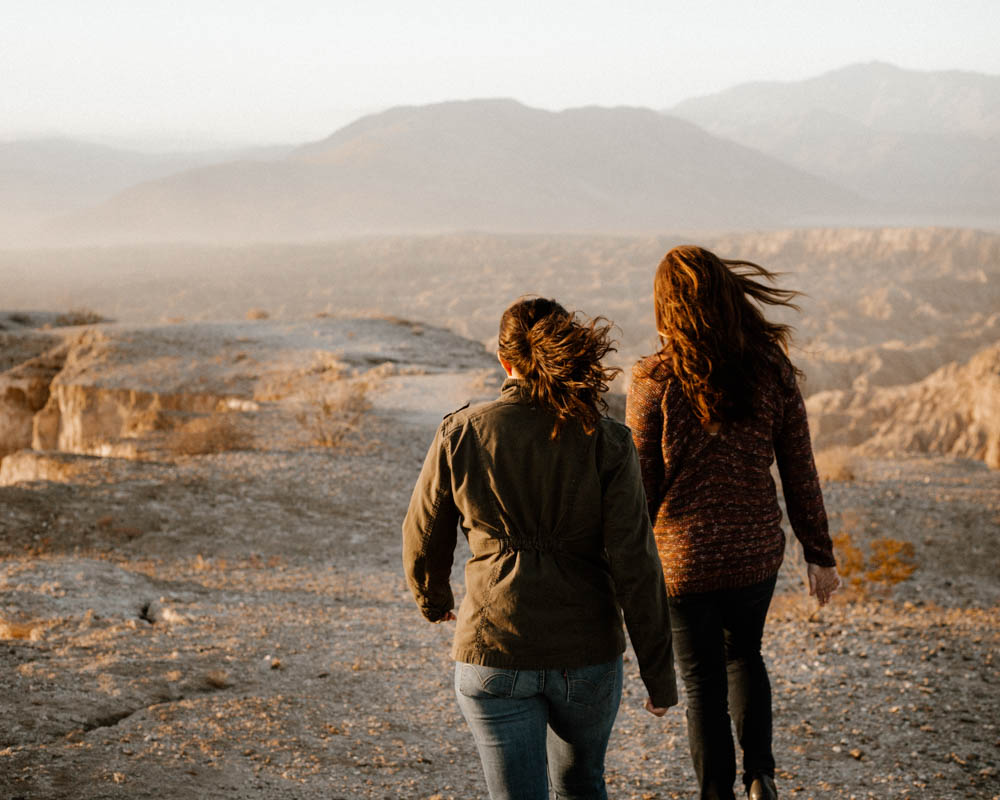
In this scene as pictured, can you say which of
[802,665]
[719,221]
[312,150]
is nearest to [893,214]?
[719,221]

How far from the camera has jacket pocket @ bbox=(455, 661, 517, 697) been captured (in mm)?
2012

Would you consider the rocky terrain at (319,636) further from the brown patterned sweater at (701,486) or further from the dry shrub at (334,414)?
the brown patterned sweater at (701,486)

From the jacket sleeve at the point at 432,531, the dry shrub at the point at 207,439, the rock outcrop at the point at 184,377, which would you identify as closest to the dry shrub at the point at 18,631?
the jacket sleeve at the point at 432,531

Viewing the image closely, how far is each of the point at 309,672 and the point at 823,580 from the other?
10.1 ft

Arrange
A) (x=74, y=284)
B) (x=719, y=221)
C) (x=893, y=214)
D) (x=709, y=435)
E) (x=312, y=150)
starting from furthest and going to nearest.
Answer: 1. (x=312, y=150)
2. (x=893, y=214)
3. (x=719, y=221)
4. (x=74, y=284)
5. (x=709, y=435)

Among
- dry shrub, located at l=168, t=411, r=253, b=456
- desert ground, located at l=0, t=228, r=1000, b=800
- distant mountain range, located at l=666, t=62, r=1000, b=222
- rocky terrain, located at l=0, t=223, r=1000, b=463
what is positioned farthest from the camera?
distant mountain range, located at l=666, t=62, r=1000, b=222

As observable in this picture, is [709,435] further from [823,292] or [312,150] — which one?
[312,150]

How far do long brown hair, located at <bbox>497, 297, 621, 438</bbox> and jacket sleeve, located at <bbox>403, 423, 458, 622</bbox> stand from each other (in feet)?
0.77

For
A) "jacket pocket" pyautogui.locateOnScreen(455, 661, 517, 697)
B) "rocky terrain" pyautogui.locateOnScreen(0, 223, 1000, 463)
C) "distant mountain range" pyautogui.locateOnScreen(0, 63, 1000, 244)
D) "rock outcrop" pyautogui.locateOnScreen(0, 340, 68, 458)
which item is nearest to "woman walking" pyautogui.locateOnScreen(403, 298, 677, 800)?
"jacket pocket" pyautogui.locateOnScreen(455, 661, 517, 697)

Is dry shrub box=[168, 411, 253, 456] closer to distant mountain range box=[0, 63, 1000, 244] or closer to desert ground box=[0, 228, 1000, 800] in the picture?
desert ground box=[0, 228, 1000, 800]

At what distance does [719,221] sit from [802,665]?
355 feet

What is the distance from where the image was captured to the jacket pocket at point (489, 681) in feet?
6.60

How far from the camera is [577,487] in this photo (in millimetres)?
2025

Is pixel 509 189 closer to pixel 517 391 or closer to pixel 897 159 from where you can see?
pixel 897 159
